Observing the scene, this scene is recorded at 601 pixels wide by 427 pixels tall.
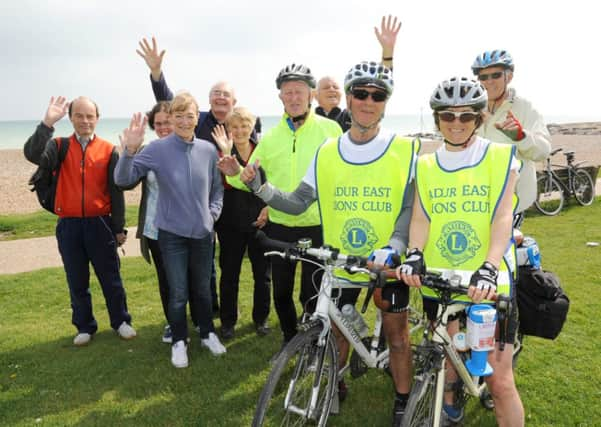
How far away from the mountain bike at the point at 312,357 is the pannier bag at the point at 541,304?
4.01 feet

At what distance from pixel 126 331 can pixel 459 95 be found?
468cm

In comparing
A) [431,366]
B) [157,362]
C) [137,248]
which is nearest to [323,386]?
[431,366]

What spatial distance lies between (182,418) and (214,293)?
235 cm

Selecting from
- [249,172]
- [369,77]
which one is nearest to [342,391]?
[249,172]

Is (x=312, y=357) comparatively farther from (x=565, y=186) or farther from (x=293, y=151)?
(x=565, y=186)

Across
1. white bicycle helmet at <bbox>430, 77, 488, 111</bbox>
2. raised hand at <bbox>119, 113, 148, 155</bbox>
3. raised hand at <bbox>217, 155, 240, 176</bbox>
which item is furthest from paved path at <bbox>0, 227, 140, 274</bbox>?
white bicycle helmet at <bbox>430, 77, 488, 111</bbox>

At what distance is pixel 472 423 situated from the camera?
12.6ft

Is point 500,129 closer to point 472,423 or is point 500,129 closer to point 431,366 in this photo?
point 431,366

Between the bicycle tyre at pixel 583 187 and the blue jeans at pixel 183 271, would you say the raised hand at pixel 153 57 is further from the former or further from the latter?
the bicycle tyre at pixel 583 187

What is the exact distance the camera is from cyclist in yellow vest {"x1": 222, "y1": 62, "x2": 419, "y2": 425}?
330cm

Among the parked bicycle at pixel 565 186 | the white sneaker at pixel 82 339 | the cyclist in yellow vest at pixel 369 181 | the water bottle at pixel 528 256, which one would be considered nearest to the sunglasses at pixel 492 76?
the cyclist in yellow vest at pixel 369 181

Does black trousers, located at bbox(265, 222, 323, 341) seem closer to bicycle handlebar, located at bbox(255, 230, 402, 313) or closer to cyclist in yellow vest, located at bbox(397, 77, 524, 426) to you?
bicycle handlebar, located at bbox(255, 230, 402, 313)

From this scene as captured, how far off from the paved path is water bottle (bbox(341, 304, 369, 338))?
22.7 feet

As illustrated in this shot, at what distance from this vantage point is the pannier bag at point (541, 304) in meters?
3.41
